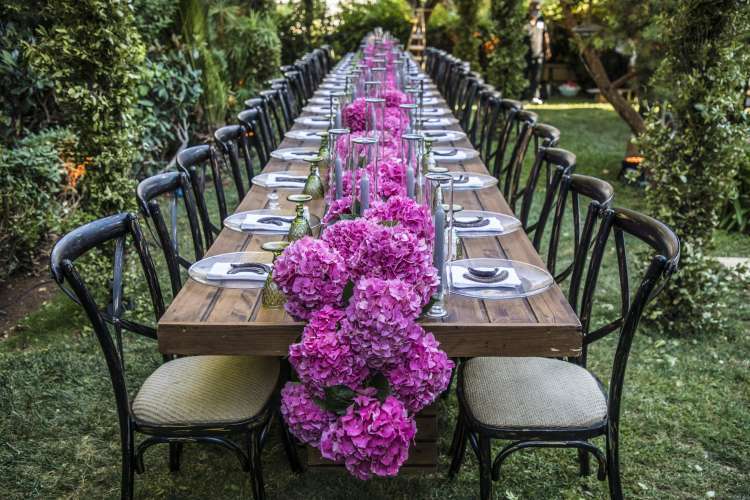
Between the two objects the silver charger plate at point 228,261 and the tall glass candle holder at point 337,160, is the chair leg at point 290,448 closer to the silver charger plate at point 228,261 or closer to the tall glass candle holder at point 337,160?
the silver charger plate at point 228,261

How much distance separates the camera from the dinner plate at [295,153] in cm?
359

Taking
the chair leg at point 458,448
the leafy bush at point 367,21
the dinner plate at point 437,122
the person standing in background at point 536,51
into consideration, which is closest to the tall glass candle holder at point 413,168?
the chair leg at point 458,448

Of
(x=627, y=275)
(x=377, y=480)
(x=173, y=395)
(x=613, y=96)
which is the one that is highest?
(x=627, y=275)

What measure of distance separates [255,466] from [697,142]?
2.53 m

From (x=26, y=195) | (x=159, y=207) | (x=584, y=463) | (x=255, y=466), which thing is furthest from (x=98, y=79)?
(x=584, y=463)

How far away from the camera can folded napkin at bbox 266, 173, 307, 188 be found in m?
3.09

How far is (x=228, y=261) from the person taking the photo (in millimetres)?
2176

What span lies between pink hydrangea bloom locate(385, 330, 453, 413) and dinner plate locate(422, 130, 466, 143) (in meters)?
2.49

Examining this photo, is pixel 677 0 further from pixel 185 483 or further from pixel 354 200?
pixel 185 483

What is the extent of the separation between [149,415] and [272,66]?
691 centimetres

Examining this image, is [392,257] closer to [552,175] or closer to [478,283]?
[478,283]

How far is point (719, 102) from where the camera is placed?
3324 mm

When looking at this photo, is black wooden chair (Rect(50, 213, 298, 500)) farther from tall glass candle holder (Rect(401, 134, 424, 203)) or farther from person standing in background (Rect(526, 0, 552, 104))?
person standing in background (Rect(526, 0, 552, 104))

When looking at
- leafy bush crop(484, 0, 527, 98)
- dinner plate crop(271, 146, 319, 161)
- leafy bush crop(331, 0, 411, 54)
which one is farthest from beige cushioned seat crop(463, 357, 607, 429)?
leafy bush crop(331, 0, 411, 54)
